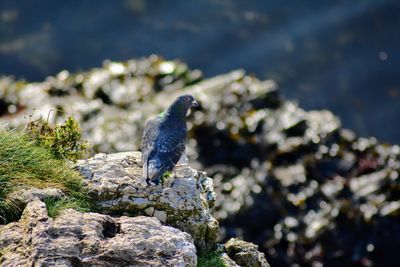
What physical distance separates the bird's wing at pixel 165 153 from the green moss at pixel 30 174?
829 millimetres

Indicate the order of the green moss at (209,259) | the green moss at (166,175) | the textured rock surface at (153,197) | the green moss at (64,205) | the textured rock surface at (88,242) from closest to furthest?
the textured rock surface at (88,242), the green moss at (64,205), the green moss at (209,259), the textured rock surface at (153,197), the green moss at (166,175)

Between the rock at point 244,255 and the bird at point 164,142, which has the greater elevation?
the bird at point 164,142

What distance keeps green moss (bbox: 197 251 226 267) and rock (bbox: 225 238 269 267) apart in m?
0.25

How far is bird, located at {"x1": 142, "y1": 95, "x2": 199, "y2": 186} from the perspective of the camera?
9336mm

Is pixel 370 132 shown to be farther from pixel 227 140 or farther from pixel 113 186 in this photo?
pixel 113 186

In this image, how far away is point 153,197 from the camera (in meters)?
9.14

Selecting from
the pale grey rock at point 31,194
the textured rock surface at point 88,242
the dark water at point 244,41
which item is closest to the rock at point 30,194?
the pale grey rock at point 31,194

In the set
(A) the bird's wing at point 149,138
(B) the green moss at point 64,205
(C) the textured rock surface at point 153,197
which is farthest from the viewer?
(A) the bird's wing at point 149,138

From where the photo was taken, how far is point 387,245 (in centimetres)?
1762

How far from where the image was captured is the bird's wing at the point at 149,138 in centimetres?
977

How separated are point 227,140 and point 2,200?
11.7m

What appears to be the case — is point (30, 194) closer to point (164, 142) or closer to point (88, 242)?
point (88, 242)

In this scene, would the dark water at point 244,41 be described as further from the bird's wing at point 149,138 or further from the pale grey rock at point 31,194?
the pale grey rock at point 31,194

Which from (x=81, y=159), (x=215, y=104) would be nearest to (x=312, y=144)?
(x=215, y=104)
